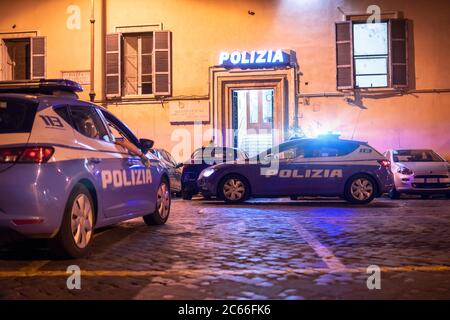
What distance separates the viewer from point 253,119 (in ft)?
66.0

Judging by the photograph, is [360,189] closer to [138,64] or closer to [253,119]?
[253,119]

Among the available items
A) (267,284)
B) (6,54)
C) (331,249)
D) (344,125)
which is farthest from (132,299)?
(6,54)

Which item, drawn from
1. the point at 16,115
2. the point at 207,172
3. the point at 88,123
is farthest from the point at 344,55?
the point at 16,115

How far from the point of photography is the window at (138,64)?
64.9 feet

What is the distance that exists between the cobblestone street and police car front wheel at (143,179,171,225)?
17 cm

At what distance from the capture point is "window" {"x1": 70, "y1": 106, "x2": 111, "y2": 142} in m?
5.99

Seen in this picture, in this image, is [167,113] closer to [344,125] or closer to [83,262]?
[344,125]

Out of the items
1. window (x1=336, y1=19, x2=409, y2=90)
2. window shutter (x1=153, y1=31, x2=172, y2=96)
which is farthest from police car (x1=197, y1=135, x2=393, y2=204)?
window shutter (x1=153, y1=31, x2=172, y2=96)

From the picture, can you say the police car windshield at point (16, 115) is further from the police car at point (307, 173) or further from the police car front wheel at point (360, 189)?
the police car front wheel at point (360, 189)

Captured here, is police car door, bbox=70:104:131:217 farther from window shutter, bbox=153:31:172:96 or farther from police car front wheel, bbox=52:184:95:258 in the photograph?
window shutter, bbox=153:31:172:96

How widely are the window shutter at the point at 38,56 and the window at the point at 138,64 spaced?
239 centimetres

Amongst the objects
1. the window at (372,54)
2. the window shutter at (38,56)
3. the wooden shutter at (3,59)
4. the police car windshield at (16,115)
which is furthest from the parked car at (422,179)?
the wooden shutter at (3,59)

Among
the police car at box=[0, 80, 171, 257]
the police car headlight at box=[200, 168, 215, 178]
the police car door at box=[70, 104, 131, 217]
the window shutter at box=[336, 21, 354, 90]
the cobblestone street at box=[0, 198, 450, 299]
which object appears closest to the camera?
the cobblestone street at box=[0, 198, 450, 299]

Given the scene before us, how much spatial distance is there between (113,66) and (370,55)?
29.7 ft
